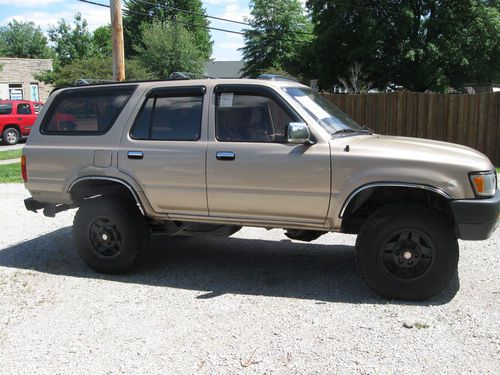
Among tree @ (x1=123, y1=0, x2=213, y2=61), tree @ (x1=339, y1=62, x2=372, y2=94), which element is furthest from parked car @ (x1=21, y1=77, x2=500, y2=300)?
tree @ (x1=123, y1=0, x2=213, y2=61)

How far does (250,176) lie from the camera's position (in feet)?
16.2

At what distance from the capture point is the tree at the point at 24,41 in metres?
75.6

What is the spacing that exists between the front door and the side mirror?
0.39 feet

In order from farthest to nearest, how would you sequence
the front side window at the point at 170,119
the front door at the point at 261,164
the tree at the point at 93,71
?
the tree at the point at 93,71 → the front side window at the point at 170,119 → the front door at the point at 261,164

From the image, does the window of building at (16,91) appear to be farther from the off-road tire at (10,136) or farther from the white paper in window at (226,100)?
the white paper in window at (226,100)

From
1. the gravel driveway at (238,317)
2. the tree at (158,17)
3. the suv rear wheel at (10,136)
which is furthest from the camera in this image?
the tree at (158,17)

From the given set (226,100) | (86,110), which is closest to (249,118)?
(226,100)

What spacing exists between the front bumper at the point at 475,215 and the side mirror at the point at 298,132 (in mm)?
1335

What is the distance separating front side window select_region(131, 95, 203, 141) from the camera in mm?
5289

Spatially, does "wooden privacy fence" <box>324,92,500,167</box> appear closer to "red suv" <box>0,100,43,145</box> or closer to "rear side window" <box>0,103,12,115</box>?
"red suv" <box>0,100,43,145</box>

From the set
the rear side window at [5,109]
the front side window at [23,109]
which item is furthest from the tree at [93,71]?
the rear side window at [5,109]

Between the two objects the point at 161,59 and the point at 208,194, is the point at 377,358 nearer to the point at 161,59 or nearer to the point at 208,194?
the point at 208,194

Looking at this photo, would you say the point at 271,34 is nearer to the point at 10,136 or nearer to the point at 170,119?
the point at 10,136

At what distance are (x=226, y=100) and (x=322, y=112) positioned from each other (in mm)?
934
